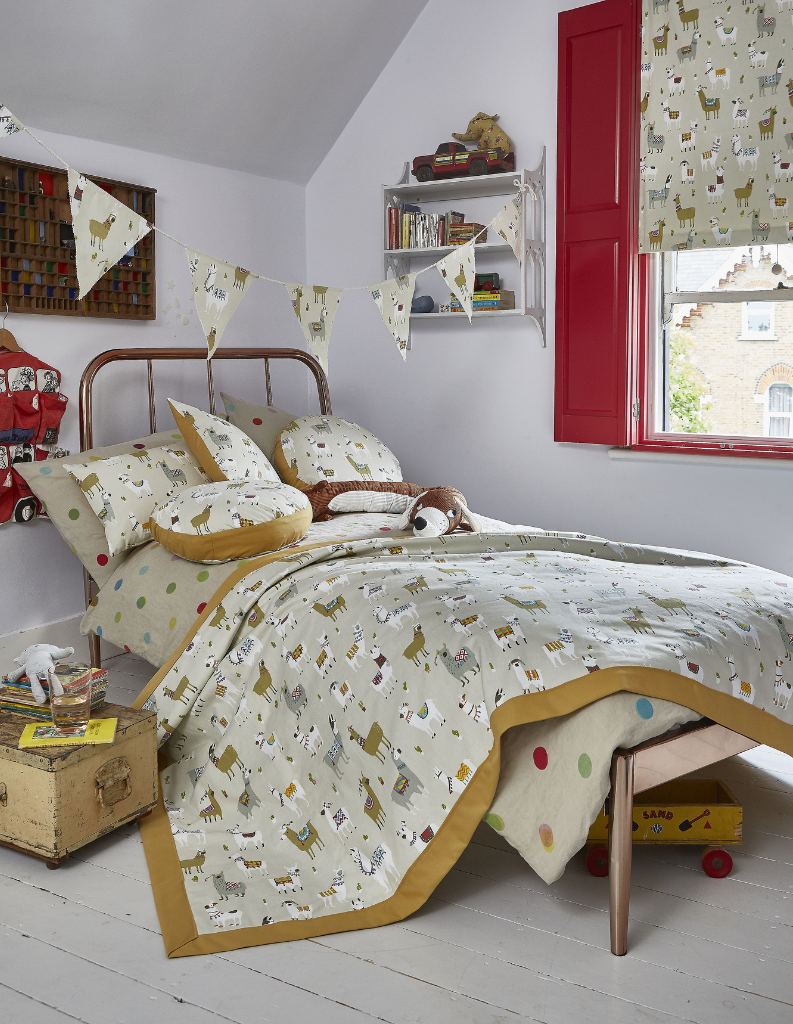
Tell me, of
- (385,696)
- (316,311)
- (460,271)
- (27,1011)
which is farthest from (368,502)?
(27,1011)

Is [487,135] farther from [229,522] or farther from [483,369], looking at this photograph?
[229,522]

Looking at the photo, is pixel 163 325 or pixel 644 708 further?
pixel 163 325

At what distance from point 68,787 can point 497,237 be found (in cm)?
272

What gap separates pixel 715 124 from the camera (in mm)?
3305

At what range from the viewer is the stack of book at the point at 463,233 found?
382cm

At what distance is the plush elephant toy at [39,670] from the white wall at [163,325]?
126cm

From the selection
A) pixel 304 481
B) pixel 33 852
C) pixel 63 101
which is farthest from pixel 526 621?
pixel 63 101

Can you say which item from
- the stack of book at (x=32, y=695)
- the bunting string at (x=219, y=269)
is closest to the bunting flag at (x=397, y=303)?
the bunting string at (x=219, y=269)

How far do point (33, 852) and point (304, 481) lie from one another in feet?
5.34

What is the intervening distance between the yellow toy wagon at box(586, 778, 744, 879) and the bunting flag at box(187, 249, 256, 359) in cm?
182

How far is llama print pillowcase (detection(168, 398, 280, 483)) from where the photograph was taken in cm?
299

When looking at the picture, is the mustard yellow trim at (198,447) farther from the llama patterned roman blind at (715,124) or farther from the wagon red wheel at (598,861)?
the llama patterned roman blind at (715,124)

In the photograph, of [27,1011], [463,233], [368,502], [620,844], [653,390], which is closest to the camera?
[27,1011]

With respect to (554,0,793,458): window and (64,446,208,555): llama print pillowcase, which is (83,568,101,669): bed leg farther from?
(554,0,793,458): window
